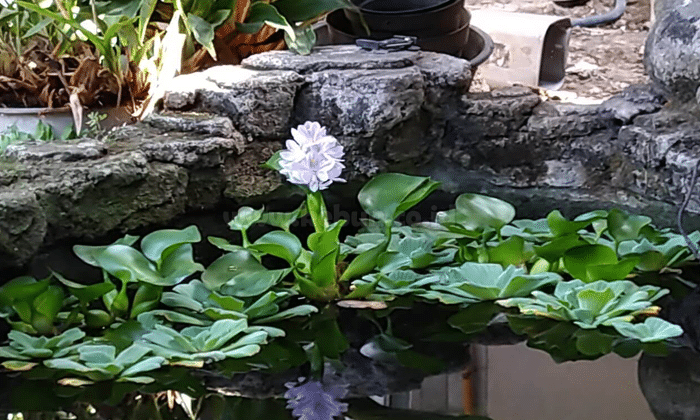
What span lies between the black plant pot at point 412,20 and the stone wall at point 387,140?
1.30ft

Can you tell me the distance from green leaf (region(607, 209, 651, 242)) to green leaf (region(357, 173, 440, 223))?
0.38m

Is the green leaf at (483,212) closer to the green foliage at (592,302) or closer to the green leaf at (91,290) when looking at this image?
the green foliage at (592,302)

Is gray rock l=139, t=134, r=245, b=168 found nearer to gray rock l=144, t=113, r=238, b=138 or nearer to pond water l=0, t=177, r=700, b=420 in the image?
gray rock l=144, t=113, r=238, b=138

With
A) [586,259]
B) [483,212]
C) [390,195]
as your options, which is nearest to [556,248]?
[586,259]

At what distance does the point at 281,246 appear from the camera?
58.1 inches

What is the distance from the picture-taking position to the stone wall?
199 centimetres

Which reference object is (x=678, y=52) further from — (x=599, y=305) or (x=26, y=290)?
(x=26, y=290)

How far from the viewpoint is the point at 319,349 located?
137 cm

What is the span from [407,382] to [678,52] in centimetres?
138

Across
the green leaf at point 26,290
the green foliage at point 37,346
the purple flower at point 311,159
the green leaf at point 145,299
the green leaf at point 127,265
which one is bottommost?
the green leaf at point 145,299

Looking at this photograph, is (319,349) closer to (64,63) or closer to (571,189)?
(571,189)

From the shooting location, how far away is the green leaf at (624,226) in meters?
1.69

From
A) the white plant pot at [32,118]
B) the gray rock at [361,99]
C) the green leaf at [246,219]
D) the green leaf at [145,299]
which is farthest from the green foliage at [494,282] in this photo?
the white plant pot at [32,118]

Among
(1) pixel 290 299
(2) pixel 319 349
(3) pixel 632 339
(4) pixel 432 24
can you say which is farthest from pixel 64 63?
(3) pixel 632 339
